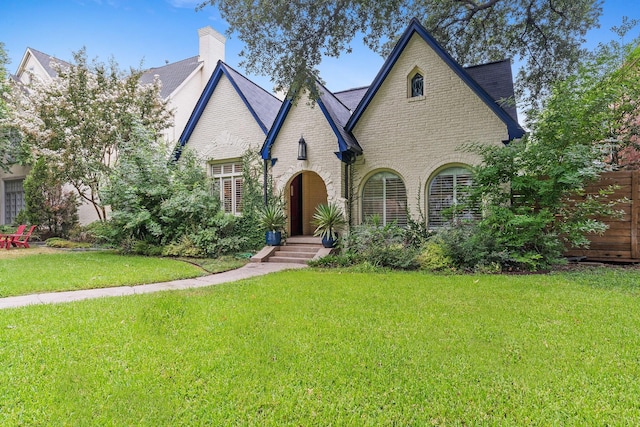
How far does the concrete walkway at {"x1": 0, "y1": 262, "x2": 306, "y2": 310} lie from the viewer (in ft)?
17.0

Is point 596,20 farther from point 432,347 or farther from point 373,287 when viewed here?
point 432,347

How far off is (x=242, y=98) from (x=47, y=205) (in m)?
11.5

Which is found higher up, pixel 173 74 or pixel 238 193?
pixel 173 74

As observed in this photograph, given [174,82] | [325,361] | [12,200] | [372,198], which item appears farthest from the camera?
[12,200]

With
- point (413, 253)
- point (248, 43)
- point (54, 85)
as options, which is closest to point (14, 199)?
point (54, 85)

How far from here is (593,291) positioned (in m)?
5.55

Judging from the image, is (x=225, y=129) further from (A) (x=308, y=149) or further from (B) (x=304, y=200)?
(B) (x=304, y=200)

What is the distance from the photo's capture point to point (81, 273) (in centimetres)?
731

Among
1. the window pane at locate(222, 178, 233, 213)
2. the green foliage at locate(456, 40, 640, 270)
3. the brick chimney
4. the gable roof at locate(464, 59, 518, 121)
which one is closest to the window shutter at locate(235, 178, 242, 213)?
the window pane at locate(222, 178, 233, 213)

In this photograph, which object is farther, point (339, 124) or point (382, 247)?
point (339, 124)

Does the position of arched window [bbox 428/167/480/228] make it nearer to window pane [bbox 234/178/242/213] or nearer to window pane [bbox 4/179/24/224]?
window pane [bbox 234/178/242/213]

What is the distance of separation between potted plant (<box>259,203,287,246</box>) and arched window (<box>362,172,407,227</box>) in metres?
2.90

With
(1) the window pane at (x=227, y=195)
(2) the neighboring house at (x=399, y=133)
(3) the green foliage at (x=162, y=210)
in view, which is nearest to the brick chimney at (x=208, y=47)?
(2) the neighboring house at (x=399, y=133)

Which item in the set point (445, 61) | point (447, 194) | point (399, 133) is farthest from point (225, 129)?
point (447, 194)
